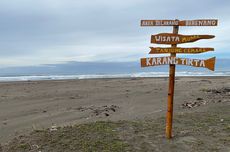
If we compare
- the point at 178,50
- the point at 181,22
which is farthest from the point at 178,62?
the point at 181,22

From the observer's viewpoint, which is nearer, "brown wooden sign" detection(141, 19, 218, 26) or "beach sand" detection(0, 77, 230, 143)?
"brown wooden sign" detection(141, 19, 218, 26)

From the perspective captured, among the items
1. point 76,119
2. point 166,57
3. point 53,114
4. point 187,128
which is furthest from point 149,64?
point 53,114

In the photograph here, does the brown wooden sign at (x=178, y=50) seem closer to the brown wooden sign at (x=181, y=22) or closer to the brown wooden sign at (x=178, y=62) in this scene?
the brown wooden sign at (x=178, y=62)

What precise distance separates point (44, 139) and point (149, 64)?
2580mm

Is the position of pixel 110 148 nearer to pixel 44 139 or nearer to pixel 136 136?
pixel 136 136

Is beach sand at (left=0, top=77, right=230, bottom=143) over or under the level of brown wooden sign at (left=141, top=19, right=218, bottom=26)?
under

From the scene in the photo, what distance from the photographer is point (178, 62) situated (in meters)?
7.30

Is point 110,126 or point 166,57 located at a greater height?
point 166,57

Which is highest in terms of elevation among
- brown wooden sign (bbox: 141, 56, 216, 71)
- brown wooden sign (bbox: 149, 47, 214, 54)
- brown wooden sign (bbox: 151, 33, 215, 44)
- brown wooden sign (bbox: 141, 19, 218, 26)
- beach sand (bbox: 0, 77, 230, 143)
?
brown wooden sign (bbox: 141, 19, 218, 26)

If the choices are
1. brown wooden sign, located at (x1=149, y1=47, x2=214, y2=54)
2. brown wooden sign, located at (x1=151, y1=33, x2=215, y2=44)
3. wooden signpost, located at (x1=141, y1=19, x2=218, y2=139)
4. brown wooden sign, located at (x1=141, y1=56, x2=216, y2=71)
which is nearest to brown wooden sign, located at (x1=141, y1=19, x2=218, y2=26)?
→ wooden signpost, located at (x1=141, y1=19, x2=218, y2=139)

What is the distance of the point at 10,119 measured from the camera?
11641mm

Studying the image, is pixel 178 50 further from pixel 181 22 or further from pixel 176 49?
pixel 181 22

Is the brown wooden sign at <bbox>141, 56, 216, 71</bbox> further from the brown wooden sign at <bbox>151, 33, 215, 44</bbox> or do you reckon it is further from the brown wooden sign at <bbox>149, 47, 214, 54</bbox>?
the brown wooden sign at <bbox>151, 33, 215, 44</bbox>

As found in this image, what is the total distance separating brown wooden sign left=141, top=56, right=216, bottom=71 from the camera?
723cm
